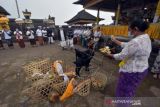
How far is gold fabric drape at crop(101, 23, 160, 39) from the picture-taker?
17.7 feet

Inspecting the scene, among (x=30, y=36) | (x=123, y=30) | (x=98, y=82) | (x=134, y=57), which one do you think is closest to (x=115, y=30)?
(x=123, y=30)

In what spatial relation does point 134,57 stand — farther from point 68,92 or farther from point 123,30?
point 123,30

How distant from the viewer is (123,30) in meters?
7.38

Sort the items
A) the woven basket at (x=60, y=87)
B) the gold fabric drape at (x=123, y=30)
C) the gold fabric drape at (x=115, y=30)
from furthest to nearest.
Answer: the gold fabric drape at (x=115, y=30), the gold fabric drape at (x=123, y=30), the woven basket at (x=60, y=87)

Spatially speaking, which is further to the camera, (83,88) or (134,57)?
(83,88)

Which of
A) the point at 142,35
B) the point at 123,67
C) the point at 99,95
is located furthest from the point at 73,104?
the point at 142,35

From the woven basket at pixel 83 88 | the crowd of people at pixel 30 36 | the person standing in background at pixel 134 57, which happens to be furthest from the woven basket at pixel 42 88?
the crowd of people at pixel 30 36

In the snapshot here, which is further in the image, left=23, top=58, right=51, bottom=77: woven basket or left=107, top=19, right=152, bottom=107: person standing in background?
left=23, top=58, right=51, bottom=77: woven basket

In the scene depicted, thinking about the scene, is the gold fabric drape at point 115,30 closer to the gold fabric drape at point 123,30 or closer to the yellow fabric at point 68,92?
the gold fabric drape at point 123,30

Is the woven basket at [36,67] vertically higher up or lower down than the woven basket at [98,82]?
higher up

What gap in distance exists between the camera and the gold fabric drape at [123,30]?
5.41 metres

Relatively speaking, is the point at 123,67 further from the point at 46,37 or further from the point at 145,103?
the point at 46,37

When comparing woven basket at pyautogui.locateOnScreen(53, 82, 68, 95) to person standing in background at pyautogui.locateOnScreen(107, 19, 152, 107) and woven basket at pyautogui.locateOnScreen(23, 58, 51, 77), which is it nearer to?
woven basket at pyautogui.locateOnScreen(23, 58, 51, 77)

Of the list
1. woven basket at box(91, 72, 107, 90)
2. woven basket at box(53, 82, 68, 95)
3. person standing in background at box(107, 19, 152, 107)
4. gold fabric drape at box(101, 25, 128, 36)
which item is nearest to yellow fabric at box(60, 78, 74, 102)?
woven basket at box(53, 82, 68, 95)
